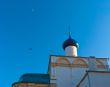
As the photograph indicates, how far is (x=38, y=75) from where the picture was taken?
18.7 metres

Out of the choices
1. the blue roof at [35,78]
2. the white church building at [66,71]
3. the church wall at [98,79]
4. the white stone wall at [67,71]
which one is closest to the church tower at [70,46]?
the white church building at [66,71]

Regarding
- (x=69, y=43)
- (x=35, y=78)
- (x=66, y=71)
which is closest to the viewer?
(x=35, y=78)

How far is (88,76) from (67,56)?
5263 millimetres

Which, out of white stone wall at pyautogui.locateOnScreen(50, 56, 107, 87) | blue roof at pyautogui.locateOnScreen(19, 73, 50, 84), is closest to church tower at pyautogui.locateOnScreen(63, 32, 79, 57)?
white stone wall at pyautogui.locateOnScreen(50, 56, 107, 87)

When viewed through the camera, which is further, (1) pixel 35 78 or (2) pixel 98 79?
(1) pixel 35 78

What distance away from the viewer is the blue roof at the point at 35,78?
17748 mm

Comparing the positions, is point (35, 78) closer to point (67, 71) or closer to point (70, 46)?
point (67, 71)

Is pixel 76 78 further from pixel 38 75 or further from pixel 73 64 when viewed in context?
pixel 38 75

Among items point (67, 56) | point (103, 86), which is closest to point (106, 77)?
point (103, 86)

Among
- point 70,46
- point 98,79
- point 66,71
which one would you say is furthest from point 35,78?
point 98,79

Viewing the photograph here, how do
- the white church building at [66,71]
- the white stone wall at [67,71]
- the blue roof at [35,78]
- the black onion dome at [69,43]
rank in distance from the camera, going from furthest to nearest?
the black onion dome at [69,43], the white stone wall at [67,71], the blue roof at [35,78], the white church building at [66,71]

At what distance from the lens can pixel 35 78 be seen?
1820cm

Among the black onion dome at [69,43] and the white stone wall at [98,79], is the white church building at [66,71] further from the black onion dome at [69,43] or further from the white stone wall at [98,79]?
the white stone wall at [98,79]

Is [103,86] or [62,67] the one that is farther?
[62,67]
